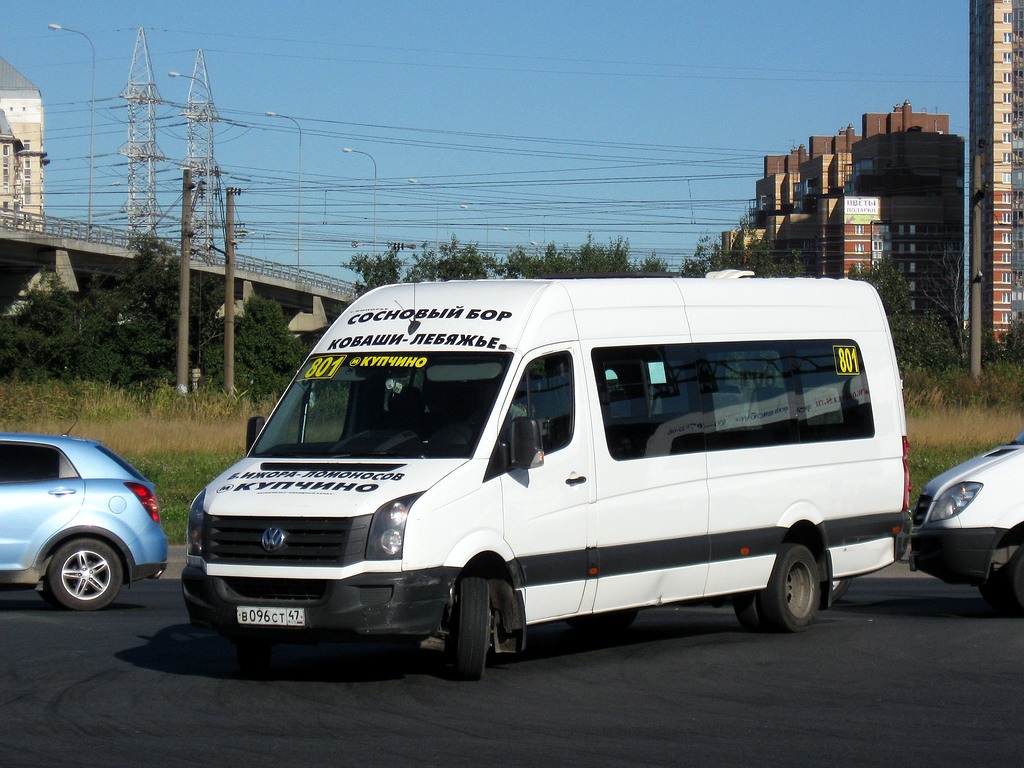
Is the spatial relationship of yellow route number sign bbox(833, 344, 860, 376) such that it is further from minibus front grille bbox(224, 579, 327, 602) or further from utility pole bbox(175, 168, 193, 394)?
utility pole bbox(175, 168, 193, 394)

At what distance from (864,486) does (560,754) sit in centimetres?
543

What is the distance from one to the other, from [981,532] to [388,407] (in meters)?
5.41

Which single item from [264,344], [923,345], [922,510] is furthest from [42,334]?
[922,510]

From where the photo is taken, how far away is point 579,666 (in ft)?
30.9

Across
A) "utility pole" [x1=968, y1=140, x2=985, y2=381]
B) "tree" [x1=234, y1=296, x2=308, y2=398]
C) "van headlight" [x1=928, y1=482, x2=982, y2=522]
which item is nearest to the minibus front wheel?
"van headlight" [x1=928, y1=482, x2=982, y2=522]

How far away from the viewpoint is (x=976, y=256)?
36344 millimetres

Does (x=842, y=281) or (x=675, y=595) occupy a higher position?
(x=842, y=281)

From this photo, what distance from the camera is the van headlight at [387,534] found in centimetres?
803

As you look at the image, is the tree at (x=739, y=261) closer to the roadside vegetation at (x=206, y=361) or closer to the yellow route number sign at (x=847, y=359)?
the roadside vegetation at (x=206, y=361)

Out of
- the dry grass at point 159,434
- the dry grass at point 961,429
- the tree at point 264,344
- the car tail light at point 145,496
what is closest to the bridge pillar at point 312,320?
the tree at point 264,344

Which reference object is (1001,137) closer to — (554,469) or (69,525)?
(69,525)

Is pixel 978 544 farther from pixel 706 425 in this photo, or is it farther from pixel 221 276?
pixel 221 276

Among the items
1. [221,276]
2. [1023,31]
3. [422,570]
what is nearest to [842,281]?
[422,570]

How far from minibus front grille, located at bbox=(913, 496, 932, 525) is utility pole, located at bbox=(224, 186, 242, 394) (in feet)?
117
